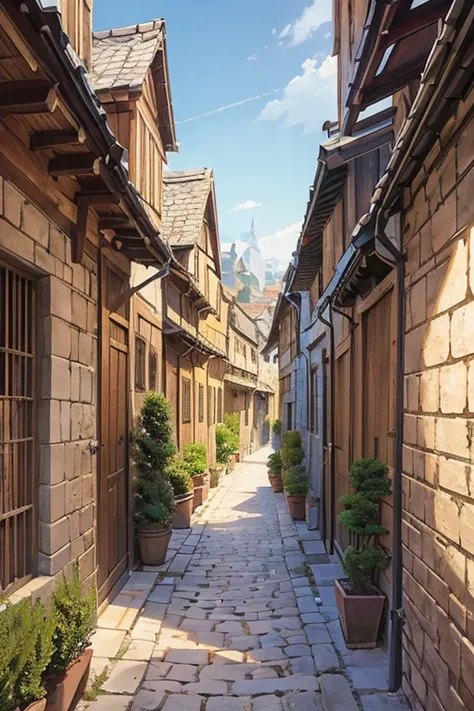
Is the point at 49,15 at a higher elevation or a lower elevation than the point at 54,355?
higher

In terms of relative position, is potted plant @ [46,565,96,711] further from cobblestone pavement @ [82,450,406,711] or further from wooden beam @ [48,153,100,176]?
wooden beam @ [48,153,100,176]

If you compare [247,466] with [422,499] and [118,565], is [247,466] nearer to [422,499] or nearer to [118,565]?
[118,565]

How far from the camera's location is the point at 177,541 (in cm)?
891

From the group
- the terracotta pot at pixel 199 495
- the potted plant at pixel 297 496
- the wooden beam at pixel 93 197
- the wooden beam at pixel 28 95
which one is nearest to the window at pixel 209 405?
the terracotta pot at pixel 199 495

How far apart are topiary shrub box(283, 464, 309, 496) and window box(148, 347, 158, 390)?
3596 millimetres

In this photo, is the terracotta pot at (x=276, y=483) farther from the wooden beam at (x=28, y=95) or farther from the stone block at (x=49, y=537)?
the wooden beam at (x=28, y=95)

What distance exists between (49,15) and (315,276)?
9.43 metres

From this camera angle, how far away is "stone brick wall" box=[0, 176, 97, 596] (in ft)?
11.6

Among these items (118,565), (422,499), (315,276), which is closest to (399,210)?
(422,499)

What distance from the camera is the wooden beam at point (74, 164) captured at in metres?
3.72

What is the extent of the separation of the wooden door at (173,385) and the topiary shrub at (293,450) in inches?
103

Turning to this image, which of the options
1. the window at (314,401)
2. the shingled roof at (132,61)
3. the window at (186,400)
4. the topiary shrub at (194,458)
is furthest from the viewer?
the window at (186,400)

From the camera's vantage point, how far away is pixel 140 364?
809 cm

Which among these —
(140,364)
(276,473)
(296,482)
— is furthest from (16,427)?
(276,473)
